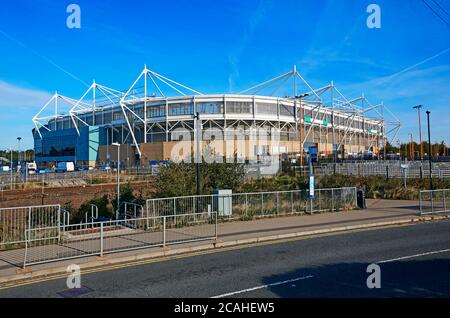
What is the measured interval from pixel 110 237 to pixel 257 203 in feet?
25.9

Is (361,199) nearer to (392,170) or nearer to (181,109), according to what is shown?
(392,170)

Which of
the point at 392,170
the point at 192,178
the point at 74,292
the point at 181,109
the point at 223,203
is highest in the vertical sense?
the point at 181,109

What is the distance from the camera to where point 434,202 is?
942 inches

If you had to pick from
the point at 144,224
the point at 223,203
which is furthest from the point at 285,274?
the point at 223,203

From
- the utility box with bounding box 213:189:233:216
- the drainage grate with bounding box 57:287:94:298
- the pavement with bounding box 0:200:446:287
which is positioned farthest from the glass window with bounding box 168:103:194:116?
the drainage grate with bounding box 57:287:94:298

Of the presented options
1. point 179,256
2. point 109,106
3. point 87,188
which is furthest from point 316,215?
point 109,106

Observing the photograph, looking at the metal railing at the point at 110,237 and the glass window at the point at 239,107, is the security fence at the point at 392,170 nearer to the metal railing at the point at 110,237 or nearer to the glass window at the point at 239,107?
the metal railing at the point at 110,237

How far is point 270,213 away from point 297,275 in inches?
433

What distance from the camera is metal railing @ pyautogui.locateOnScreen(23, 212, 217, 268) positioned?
11.6m

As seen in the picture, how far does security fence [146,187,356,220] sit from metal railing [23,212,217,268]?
0.77m

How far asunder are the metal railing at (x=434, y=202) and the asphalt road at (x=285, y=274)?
8.39 meters

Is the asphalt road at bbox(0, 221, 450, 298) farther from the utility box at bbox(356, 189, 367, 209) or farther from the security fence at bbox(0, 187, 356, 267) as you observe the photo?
the utility box at bbox(356, 189, 367, 209)

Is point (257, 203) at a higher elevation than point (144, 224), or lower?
higher

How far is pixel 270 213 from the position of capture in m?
20.0
